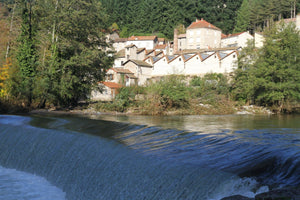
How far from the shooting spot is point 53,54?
26.2m

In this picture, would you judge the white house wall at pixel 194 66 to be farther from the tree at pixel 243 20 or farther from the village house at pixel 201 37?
the tree at pixel 243 20

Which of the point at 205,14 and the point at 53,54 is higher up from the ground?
the point at 205,14

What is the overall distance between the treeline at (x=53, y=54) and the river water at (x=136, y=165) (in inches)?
502

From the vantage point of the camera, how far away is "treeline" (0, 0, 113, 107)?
2597 cm

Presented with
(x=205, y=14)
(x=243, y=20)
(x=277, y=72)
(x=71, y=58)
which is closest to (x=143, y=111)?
(x=71, y=58)

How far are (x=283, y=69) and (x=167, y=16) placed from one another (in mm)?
58487

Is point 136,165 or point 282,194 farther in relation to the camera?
point 136,165

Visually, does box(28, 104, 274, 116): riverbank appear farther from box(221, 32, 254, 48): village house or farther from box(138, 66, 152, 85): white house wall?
box(221, 32, 254, 48): village house

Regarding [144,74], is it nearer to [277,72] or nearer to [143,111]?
[277,72]

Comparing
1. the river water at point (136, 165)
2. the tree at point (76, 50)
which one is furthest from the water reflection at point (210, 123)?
the tree at point (76, 50)

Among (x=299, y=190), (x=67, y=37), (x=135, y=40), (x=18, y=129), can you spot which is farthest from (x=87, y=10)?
(x=135, y=40)

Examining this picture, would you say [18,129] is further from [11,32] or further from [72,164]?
[11,32]

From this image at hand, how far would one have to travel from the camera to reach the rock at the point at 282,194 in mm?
5621

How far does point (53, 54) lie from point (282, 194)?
77.5ft
